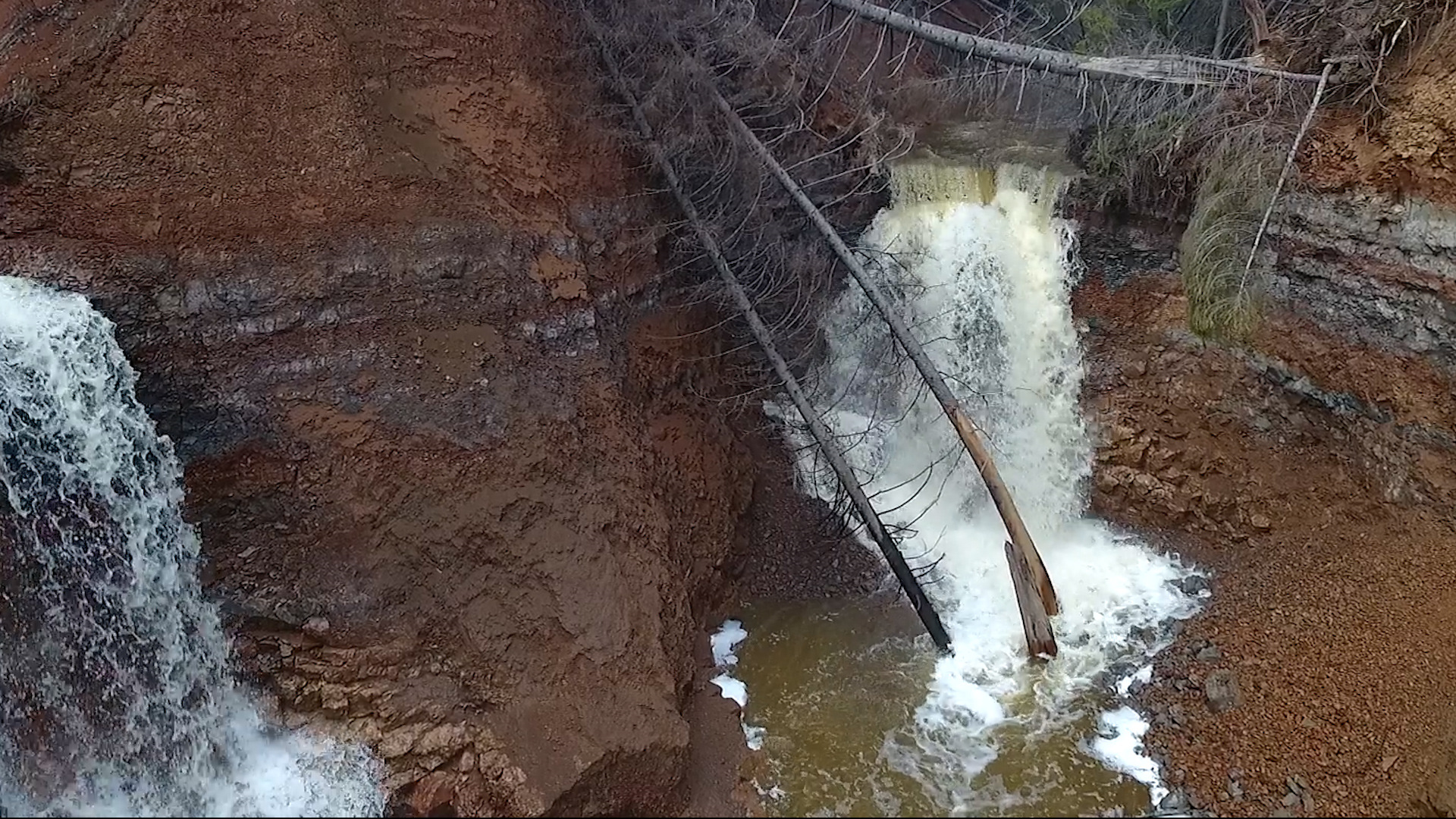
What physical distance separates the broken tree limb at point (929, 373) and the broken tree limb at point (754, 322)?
3.00 feet

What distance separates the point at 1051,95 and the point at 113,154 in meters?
10.6

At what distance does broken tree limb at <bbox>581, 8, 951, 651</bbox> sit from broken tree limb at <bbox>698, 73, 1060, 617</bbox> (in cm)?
91

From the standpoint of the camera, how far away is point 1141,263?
9.84 meters

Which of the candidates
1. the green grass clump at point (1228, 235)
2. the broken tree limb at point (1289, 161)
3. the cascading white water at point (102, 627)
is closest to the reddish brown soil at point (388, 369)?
the cascading white water at point (102, 627)

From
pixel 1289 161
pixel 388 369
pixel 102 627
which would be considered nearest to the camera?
pixel 102 627

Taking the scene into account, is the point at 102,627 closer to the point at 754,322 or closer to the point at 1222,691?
the point at 754,322

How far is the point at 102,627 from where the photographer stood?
6051mm

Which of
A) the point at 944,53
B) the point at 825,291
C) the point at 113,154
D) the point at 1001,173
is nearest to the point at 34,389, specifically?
the point at 113,154

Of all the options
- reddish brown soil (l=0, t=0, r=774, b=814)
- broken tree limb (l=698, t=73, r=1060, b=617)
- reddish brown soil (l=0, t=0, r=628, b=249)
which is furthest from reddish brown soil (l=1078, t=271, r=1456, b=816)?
reddish brown soil (l=0, t=0, r=628, b=249)

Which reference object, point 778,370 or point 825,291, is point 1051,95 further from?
point 778,370

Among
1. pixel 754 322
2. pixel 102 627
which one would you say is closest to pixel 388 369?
pixel 102 627

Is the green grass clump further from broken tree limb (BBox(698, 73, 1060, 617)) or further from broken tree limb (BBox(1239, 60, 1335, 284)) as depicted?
broken tree limb (BBox(698, 73, 1060, 617))

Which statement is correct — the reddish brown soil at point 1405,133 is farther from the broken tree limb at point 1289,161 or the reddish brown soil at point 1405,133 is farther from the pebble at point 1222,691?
the pebble at point 1222,691

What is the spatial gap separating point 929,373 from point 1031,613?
2.46 meters
